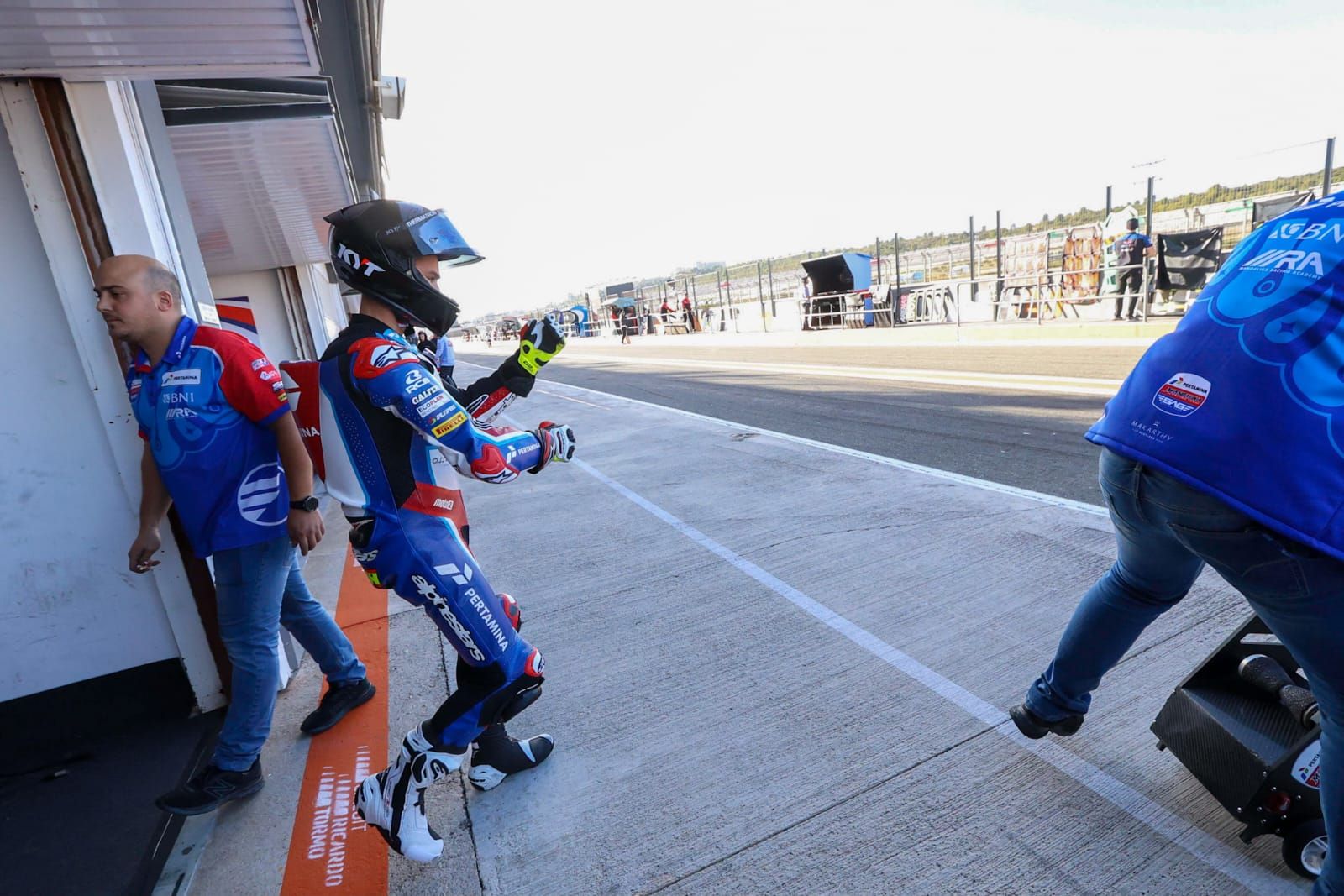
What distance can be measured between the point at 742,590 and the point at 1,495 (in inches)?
139

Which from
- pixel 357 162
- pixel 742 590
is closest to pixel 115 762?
pixel 742 590

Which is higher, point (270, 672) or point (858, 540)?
point (270, 672)

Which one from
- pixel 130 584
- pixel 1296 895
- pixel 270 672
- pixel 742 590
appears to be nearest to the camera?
pixel 1296 895

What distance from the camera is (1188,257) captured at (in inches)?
539

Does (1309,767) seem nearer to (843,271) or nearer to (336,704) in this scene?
(336,704)

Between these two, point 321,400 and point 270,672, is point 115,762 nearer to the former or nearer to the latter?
point 270,672

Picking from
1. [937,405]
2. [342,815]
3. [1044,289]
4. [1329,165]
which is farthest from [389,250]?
[1044,289]

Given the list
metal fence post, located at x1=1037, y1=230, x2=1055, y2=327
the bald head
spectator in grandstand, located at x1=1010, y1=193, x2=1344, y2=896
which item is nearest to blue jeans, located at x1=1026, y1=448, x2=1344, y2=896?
spectator in grandstand, located at x1=1010, y1=193, x2=1344, y2=896

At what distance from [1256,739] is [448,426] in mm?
2426

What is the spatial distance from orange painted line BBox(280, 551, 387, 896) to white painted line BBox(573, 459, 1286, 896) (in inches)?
83.3

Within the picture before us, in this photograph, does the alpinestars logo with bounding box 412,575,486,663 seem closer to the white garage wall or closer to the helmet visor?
the helmet visor

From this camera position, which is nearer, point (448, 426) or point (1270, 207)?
point (448, 426)

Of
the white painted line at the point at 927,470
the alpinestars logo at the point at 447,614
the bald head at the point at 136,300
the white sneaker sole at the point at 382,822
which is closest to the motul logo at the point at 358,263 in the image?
the bald head at the point at 136,300

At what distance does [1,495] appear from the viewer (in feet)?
9.84
